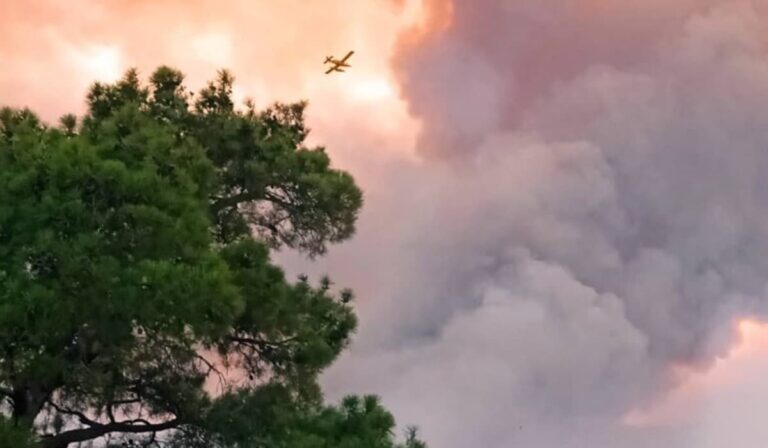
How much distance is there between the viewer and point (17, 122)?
9133 millimetres

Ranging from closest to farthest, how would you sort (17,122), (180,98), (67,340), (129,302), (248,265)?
(129,302)
(67,340)
(248,265)
(17,122)
(180,98)

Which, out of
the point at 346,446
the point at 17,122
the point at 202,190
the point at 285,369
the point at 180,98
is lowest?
the point at 346,446

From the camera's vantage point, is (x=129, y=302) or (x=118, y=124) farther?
(x=118, y=124)

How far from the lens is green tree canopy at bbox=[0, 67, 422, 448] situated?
7.29 metres

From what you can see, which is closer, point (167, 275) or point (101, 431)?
point (167, 275)

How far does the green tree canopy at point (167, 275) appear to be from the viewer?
287 inches

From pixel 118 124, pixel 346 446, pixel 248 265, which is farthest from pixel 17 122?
pixel 346 446

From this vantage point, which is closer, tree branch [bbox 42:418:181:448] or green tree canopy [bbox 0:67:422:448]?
green tree canopy [bbox 0:67:422:448]

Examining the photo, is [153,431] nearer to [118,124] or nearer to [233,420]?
[233,420]

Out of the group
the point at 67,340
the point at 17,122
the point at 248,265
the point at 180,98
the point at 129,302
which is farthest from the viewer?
the point at 180,98

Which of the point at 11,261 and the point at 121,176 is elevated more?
the point at 121,176

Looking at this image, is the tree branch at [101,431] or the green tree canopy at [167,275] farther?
the tree branch at [101,431]

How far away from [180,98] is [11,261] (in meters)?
3.20

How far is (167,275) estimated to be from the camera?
7.19 meters
